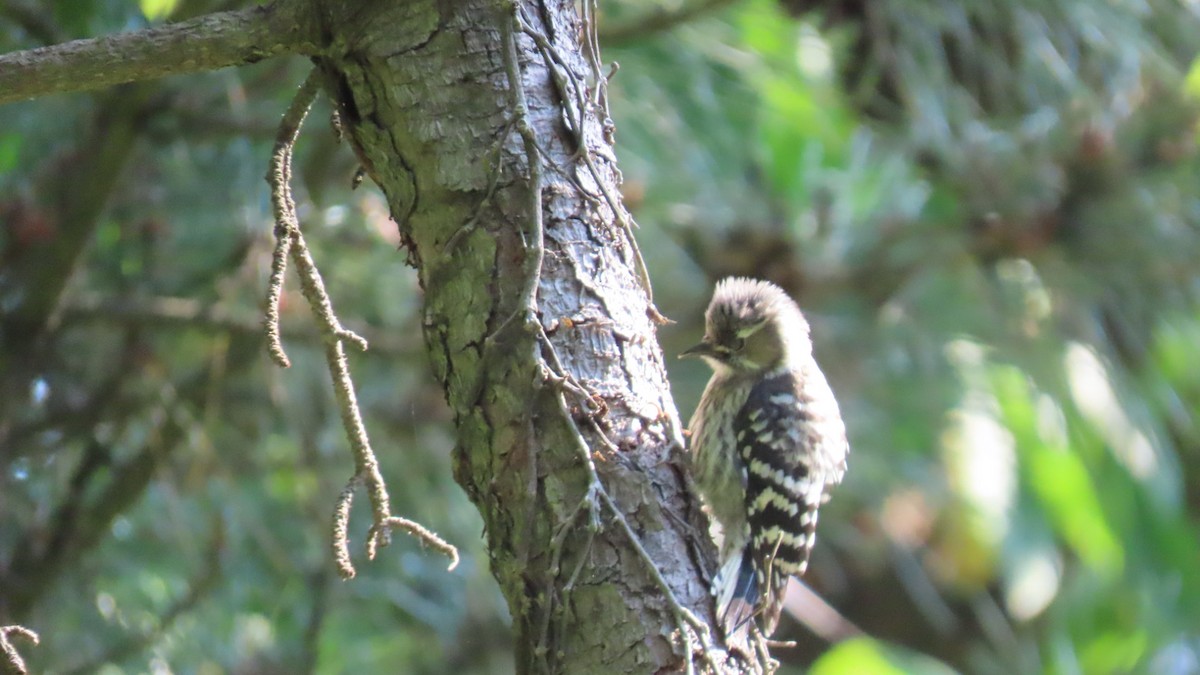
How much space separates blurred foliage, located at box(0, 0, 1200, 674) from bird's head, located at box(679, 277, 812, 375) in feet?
1.27

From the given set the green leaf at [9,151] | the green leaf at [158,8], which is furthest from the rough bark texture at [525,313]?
the green leaf at [9,151]

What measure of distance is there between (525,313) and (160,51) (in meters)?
0.57

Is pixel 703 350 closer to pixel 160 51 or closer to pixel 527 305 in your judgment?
pixel 527 305

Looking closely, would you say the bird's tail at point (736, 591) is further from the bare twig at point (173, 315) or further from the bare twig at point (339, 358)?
the bare twig at point (173, 315)

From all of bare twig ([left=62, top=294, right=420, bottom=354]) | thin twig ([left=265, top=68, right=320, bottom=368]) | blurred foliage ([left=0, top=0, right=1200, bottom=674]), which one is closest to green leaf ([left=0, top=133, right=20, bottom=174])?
blurred foliage ([left=0, top=0, right=1200, bottom=674])

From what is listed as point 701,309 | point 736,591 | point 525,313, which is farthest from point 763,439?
point 525,313

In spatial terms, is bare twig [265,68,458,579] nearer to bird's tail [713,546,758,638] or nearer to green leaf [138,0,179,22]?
bird's tail [713,546,758,638]

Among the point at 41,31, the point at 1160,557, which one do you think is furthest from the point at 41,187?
the point at 1160,557

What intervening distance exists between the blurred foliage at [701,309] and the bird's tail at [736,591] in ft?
3.17

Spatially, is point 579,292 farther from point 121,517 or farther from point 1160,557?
point 1160,557

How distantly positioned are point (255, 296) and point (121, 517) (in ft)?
2.03

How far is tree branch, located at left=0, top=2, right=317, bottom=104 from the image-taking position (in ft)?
5.04

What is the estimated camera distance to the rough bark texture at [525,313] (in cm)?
170

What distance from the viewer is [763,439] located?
2.82 metres
